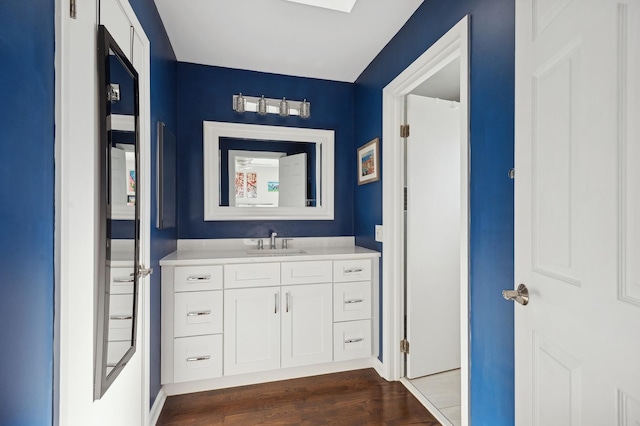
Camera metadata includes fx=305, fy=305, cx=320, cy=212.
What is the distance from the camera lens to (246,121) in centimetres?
266

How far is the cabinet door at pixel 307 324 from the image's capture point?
219 cm

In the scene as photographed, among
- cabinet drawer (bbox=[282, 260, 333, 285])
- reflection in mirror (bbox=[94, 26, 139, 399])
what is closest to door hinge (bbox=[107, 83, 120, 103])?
reflection in mirror (bbox=[94, 26, 139, 399])

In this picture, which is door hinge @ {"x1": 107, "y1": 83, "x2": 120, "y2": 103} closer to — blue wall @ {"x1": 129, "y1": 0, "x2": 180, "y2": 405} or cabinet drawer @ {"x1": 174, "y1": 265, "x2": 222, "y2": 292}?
blue wall @ {"x1": 129, "y1": 0, "x2": 180, "y2": 405}

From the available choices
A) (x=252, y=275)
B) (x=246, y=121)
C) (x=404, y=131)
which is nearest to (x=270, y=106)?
(x=246, y=121)

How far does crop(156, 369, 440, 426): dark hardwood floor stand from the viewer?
1.80 metres

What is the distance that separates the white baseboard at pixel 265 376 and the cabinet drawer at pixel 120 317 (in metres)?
1.06

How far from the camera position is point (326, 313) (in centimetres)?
228

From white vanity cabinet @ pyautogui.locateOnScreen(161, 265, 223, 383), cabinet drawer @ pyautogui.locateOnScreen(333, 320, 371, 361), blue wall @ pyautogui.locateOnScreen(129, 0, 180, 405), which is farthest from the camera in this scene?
cabinet drawer @ pyautogui.locateOnScreen(333, 320, 371, 361)

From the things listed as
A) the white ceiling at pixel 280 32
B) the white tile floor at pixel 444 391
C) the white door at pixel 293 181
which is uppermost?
the white ceiling at pixel 280 32

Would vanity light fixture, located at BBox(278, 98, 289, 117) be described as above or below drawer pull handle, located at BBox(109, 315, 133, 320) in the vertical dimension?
above

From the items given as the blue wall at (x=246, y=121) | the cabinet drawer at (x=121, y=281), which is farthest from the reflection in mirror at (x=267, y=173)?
the cabinet drawer at (x=121, y=281)

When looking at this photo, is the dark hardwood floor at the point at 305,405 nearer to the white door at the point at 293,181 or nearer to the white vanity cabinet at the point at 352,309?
the white vanity cabinet at the point at 352,309

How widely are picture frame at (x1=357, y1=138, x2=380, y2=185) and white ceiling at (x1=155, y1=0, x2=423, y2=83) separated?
70 cm

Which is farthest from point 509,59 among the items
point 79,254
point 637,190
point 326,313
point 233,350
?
point 233,350
